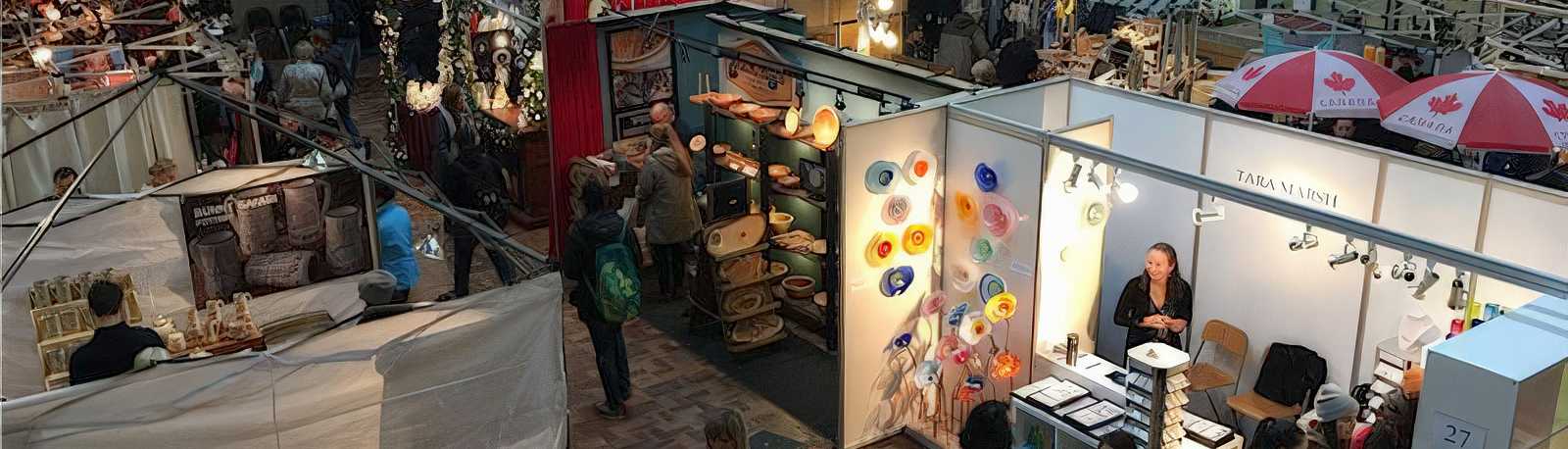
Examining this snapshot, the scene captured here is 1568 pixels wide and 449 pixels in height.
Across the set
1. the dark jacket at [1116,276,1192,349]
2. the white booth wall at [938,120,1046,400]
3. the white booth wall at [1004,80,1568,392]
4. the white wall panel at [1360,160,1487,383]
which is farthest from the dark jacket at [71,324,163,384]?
the white wall panel at [1360,160,1487,383]

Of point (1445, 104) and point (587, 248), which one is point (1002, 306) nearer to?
point (587, 248)

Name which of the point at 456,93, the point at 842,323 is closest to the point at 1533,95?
the point at 842,323

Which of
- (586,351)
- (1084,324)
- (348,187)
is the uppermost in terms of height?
(348,187)

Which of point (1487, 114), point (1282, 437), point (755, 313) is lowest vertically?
point (755, 313)

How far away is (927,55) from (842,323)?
7.79 m

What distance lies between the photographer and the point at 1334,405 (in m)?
5.71

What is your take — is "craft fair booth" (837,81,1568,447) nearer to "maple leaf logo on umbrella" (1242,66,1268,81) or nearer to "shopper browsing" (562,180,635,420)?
"maple leaf logo on umbrella" (1242,66,1268,81)

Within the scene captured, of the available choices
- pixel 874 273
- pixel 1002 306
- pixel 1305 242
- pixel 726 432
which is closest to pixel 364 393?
pixel 726 432

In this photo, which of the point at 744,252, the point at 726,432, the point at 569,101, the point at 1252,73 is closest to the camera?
the point at 726,432

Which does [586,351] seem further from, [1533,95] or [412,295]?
[1533,95]

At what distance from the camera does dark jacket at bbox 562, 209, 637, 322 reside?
6.87 meters

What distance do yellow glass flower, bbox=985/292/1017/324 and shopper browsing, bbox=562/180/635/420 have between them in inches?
75.0

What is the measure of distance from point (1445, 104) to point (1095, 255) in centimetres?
212

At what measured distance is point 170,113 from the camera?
8234 millimetres
